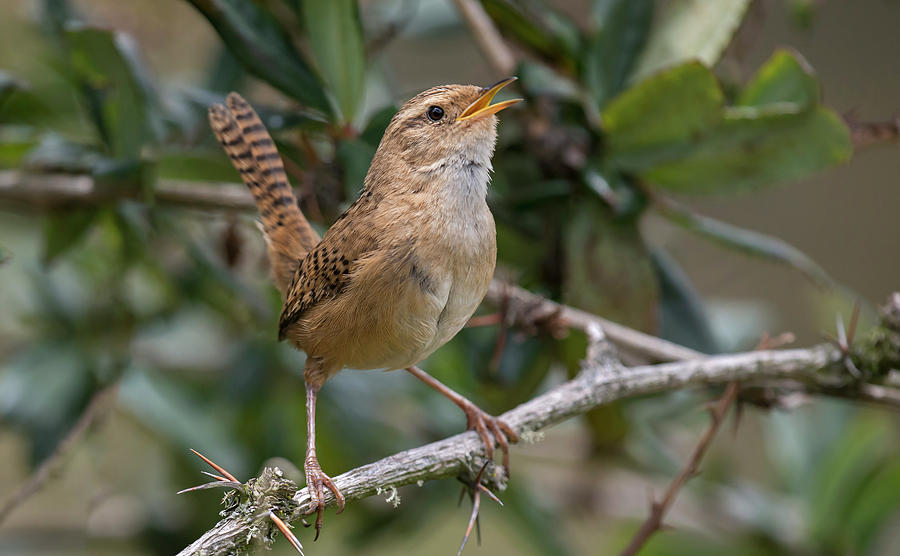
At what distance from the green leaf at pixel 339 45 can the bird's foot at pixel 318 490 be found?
102cm

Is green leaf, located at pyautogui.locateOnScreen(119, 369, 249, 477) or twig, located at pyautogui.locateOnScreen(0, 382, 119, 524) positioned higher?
twig, located at pyautogui.locateOnScreen(0, 382, 119, 524)

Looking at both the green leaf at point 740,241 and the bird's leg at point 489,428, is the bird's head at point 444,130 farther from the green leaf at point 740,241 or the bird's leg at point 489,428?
the green leaf at point 740,241

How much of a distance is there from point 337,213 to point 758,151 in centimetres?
121

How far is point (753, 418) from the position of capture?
5.86m

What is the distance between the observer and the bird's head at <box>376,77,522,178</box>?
6.40 feet

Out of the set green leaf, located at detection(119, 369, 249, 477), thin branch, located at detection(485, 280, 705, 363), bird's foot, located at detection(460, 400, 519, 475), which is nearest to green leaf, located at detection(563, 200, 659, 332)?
thin branch, located at detection(485, 280, 705, 363)

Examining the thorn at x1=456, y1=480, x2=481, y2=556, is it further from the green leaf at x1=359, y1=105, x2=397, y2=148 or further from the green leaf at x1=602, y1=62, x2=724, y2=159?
the green leaf at x1=602, y1=62, x2=724, y2=159

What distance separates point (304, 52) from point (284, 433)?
56.0 inches

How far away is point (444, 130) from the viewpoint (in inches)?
79.0

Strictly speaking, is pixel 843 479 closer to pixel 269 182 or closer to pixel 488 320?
pixel 488 320

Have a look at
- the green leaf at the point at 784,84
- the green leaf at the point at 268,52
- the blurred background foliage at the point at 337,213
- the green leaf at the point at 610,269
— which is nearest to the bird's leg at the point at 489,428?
the blurred background foliage at the point at 337,213

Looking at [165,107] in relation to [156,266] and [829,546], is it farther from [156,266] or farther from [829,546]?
[829,546]

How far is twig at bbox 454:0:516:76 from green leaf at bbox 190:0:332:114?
0.69 m

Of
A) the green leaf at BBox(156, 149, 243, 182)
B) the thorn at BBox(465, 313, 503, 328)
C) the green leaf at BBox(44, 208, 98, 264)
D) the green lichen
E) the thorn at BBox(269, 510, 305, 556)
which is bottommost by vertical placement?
the green leaf at BBox(44, 208, 98, 264)
